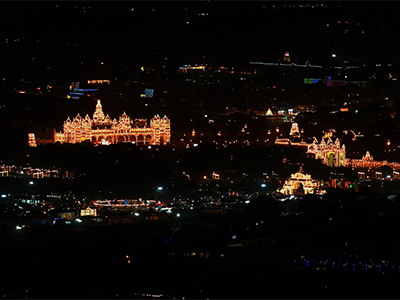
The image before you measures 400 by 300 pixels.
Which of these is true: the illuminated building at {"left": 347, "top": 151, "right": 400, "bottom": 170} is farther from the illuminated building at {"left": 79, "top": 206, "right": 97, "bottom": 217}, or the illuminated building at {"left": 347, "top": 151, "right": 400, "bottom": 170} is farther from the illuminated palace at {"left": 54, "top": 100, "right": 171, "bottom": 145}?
the illuminated building at {"left": 79, "top": 206, "right": 97, "bottom": 217}

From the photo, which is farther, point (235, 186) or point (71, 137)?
point (71, 137)

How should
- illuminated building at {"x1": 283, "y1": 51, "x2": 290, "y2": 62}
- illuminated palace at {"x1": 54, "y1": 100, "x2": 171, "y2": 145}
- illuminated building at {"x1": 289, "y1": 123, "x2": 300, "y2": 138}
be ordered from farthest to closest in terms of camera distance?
A: 1. illuminated building at {"x1": 283, "y1": 51, "x2": 290, "y2": 62}
2. illuminated building at {"x1": 289, "y1": 123, "x2": 300, "y2": 138}
3. illuminated palace at {"x1": 54, "y1": 100, "x2": 171, "y2": 145}

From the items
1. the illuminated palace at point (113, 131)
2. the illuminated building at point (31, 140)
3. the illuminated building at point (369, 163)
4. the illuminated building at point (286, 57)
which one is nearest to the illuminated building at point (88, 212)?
the illuminated building at point (31, 140)

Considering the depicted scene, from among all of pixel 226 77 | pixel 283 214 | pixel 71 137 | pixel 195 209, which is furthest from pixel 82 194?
pixel 226 77

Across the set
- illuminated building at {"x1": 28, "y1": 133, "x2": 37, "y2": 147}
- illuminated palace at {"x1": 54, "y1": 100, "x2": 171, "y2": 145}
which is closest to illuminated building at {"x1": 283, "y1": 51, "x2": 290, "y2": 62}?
illuminated palace at {"x1": 54, "y1": 100, "x2": 171, "y2": 145}

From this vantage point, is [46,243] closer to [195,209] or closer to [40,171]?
[195,209]

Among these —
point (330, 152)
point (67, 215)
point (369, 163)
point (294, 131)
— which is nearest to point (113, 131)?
point (294, 131)

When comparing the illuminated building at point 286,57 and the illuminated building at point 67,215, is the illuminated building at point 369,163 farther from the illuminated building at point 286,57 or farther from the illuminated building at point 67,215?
the illuminated building at point 286,57
